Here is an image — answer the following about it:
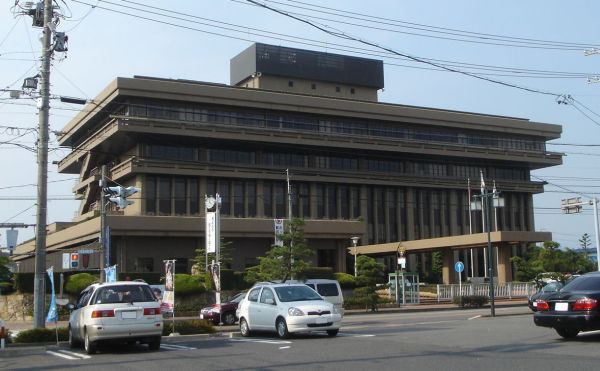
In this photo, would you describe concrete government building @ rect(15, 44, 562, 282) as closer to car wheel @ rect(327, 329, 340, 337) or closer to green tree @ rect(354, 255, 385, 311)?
green tree @ rect(354, 255, 385, 311)

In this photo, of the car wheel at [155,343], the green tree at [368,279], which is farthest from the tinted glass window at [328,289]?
the car wheel at [155,343]

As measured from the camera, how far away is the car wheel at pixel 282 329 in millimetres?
19469

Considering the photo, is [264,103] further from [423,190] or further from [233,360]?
[233,360]

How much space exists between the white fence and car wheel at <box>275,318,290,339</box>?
31394mm

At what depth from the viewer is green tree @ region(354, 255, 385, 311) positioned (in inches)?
1594

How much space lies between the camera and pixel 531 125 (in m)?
87.8

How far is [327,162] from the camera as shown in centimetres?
7769

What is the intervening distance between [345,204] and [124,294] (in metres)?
62.2

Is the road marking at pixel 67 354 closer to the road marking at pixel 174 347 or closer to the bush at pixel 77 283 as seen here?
the road marking at pixel 174 347

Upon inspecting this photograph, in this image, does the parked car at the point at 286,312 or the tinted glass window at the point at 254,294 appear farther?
the tinted glass window at the point at 254,294

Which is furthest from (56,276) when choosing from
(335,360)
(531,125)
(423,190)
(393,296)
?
(531,125)

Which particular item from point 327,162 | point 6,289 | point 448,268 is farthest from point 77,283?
point 327,162

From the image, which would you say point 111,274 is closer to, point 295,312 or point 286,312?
point 286,312

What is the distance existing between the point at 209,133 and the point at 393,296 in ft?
90.0
